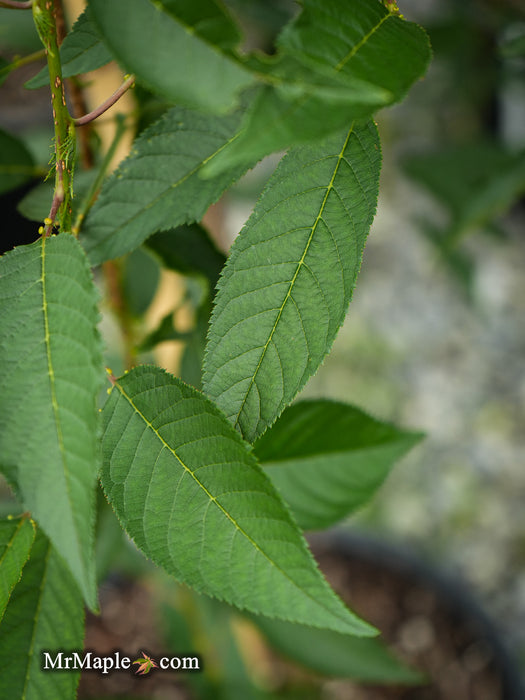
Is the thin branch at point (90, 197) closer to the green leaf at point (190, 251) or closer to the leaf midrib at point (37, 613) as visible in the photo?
the green leaf at point (190, 251)

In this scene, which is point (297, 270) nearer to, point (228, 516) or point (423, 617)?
point (228, 516)

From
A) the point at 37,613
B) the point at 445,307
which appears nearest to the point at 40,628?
the point at 37,613

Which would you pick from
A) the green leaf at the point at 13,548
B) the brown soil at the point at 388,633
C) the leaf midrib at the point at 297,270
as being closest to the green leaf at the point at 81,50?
the leaf midrib at the point at 297,270

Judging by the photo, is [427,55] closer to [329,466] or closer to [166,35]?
[166,35]

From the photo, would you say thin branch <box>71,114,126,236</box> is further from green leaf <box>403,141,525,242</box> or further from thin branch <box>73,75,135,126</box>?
green leaf <box>403,141,525,242</box>

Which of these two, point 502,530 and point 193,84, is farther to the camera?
point 502,530

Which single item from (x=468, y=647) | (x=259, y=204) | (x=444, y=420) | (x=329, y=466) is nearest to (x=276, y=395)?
(x=259, y=204)
